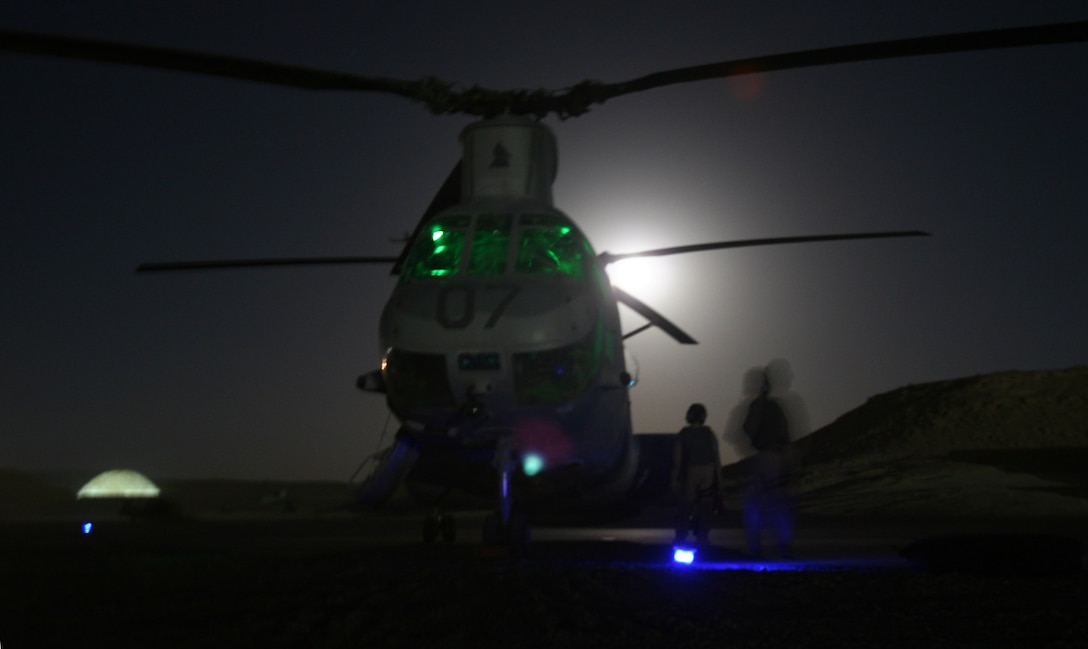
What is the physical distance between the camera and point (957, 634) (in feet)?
17.4

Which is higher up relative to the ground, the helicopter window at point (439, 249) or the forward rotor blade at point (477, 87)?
the forward rotor blade at point (477, 87)

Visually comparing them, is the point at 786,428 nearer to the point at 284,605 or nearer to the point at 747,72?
the point at 747,72

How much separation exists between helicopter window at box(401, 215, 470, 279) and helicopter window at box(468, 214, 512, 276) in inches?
4.9

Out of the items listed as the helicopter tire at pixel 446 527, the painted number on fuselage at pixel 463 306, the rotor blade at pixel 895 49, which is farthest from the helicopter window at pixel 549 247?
the helicopter tire at pixel 446 527

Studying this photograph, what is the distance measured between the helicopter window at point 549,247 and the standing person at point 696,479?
6.47 feet

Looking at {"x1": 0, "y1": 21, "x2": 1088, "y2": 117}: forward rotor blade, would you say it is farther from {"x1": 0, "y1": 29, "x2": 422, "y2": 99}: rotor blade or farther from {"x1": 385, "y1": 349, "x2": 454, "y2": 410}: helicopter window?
{"x1": 385, "y1": 349, "x2": 454, "y2": 410}: helicopter window

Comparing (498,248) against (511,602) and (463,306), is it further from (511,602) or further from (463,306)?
(511,602)

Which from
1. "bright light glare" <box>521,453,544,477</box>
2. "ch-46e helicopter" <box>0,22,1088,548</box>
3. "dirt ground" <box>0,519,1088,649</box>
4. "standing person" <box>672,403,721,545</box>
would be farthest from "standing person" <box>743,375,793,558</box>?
"dirt ground" <box>0,519,1088,649</box>

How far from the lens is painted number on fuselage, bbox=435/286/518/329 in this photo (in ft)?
31.0

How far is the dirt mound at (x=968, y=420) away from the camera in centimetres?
7100

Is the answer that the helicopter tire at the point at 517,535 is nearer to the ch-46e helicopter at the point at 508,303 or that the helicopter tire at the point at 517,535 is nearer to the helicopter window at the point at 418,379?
the ch-46e helicopter at the point at 508,303

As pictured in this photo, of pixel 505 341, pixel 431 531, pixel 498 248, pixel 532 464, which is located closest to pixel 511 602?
pixel 505 341

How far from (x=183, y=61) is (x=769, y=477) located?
20.3 feet

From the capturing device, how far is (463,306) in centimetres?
954
